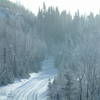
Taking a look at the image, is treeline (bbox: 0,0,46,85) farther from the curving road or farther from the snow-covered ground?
the curving road

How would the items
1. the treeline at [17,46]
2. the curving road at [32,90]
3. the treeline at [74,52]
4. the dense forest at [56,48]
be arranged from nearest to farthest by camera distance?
the treeline at [74,52], the dense forest at [56,48], the curving road at [32,90], the treeline at [17,46]

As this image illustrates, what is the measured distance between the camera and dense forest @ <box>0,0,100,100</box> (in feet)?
114

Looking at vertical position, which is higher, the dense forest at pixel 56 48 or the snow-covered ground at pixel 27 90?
the dense forest at pixel 56 48

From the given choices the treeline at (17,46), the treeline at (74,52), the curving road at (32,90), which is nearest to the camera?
the treeline at (74,52)

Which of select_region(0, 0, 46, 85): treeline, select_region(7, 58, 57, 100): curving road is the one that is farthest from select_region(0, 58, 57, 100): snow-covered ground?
select_region(0, 0, 46, 85): treeline

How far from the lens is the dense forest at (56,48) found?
34.9m

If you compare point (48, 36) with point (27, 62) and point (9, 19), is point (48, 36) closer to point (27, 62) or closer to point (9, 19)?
point (9, 19)

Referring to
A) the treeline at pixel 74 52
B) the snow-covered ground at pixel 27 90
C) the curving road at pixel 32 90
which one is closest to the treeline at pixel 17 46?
the snow-covered ground at pixel 27 90

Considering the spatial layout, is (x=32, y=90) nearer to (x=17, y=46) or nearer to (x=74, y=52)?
(x=74, y=52)

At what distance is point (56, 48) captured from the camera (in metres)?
80.9

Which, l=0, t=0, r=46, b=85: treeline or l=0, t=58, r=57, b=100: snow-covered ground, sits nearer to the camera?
l=0, t=58, r=57, b=100: snow-covered ground

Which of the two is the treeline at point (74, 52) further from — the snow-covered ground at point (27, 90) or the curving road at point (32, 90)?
the snow-covered ground at point (27, 90)

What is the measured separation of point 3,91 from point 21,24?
154ft

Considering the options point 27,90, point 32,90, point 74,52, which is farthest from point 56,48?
point 27,90
